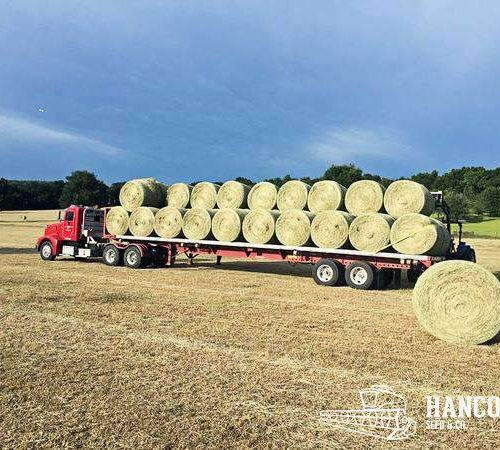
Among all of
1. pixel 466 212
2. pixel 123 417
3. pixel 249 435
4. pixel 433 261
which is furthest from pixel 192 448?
pixel 466 212

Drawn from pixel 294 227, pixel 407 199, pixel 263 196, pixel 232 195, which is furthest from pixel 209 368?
pixel 232 195

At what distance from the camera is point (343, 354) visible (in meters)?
6.96

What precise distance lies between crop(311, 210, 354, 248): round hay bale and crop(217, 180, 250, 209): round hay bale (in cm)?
344

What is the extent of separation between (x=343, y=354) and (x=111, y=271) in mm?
11066

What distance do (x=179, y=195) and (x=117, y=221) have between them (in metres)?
2.46

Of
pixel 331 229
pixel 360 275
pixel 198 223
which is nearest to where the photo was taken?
pixel 360 275

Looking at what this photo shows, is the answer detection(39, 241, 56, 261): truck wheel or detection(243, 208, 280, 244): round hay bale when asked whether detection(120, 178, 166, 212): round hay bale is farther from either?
detection(243, 208, 280, 244): round hay bale

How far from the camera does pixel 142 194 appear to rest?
18188 millimetres

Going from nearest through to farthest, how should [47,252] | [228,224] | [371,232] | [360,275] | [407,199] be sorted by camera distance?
[371,232], [407,199], [360,275], [228,224], [47,252]

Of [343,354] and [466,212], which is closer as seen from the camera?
[343,354]

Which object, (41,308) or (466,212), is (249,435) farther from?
(466,212)

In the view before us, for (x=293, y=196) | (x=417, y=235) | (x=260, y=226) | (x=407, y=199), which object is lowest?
(x=417, y=235)

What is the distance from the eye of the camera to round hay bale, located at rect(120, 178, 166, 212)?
18.3 meters

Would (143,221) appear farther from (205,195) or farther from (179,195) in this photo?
(205,195)
